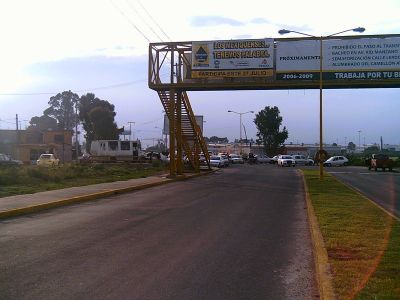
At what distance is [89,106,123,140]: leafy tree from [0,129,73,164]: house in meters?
5.55

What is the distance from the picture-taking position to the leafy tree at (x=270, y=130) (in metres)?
100

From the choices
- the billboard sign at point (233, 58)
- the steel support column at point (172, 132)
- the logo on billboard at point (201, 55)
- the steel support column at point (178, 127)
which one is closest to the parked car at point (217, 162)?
the steel support column at point (178, 127)

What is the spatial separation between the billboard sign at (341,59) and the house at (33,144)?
4266cm

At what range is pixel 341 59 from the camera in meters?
31.5

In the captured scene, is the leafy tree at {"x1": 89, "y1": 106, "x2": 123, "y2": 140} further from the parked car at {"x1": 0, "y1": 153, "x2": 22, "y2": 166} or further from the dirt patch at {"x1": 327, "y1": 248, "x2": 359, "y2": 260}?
the dirt patch at {"x1": 327, "y1": 248, "x2": 359, "y2": 260}

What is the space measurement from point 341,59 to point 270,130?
2770 inches

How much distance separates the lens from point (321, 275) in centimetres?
723

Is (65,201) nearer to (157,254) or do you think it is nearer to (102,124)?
(157,254)

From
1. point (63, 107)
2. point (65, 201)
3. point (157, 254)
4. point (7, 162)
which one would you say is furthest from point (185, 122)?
point (63, 107)

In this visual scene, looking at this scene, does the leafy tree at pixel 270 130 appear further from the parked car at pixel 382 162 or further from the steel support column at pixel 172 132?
the steel support column at pixel 172 132

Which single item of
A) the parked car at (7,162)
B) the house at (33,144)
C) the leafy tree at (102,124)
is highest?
the leafy tree at (102,124)

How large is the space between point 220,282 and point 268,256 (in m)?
2.02

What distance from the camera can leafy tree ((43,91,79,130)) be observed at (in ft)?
456

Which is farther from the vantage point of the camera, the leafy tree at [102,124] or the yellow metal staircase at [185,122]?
the leafy tree at [102,124]
